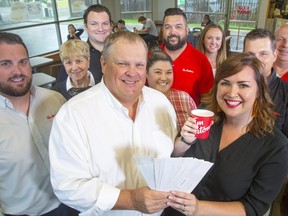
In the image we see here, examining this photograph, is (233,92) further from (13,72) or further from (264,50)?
(13,72)

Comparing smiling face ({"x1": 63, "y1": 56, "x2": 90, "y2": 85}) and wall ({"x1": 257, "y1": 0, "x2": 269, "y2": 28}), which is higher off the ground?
wall ({"x1": 257, "y1": 0, "x2": 269, "y2": 28})

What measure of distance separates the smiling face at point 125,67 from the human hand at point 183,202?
51cm

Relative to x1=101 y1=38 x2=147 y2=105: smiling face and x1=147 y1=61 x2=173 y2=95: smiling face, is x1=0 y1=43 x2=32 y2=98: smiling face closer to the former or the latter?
x1=101 y1=38 x2=147 y2=105: smiling face

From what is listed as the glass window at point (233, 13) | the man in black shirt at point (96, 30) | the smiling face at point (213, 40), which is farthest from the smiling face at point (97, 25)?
the glass window at point (233, 13)

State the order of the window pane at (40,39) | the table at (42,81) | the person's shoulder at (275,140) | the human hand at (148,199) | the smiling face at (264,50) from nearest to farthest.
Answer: the human hand at (148,199) < the person's shoulder at (275,140) < the smiling face at (264,50) < the table at (42,81) < the window pane at (40,39)

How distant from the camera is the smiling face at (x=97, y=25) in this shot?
231cm

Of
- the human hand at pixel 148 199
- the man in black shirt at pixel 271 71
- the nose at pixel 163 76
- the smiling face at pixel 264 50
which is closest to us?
the human hand at pixel 148 199

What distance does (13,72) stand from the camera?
1397mm

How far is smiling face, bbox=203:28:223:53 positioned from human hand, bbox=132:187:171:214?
2136 mm

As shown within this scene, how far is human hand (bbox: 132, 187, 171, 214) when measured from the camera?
1.06 metres

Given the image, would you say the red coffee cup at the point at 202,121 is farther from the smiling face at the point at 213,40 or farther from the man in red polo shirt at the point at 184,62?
the smiling face at the point at 213,40

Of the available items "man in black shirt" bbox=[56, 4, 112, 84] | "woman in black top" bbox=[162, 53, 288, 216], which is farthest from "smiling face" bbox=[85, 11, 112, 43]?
"woman in black top" bbox=[162, 53, 288, 216]

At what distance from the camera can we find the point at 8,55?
4.59ft

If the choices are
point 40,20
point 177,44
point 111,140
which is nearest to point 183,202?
point 111,140
